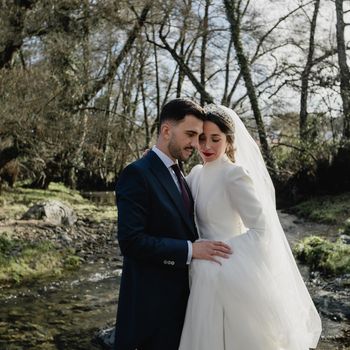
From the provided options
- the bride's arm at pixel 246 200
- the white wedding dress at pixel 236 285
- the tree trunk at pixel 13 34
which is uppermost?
the tree trunk at pixel 13 34

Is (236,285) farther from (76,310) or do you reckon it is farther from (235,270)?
(76,310)

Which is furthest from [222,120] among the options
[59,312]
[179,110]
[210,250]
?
[59,312]

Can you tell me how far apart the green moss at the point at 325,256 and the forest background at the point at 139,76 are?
3537 mm

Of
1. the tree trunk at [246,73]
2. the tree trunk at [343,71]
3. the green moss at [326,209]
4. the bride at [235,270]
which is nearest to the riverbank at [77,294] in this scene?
the green moss at [326,209]

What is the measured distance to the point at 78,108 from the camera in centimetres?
1421

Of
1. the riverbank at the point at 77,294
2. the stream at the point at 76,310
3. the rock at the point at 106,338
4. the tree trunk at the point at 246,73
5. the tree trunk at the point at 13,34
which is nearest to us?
the rock at the point at 106,338

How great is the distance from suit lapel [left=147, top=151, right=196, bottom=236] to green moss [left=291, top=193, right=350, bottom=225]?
1217 centimetres

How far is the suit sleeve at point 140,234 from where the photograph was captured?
2531 mm

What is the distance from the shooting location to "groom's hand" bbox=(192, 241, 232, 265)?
8.73 ft

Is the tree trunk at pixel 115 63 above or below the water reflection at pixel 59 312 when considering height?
above

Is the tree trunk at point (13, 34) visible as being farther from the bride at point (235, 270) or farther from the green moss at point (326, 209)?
the green moss at point (326, 209)

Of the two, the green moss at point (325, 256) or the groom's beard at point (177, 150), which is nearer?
the groom's beard at point (177, 150)

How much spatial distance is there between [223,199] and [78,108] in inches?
471

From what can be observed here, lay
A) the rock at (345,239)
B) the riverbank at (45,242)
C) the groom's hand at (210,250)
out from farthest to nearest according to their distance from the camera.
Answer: the rock at (345,239) < the riverbank at (45,242) < the groom's hand at (210,250)
